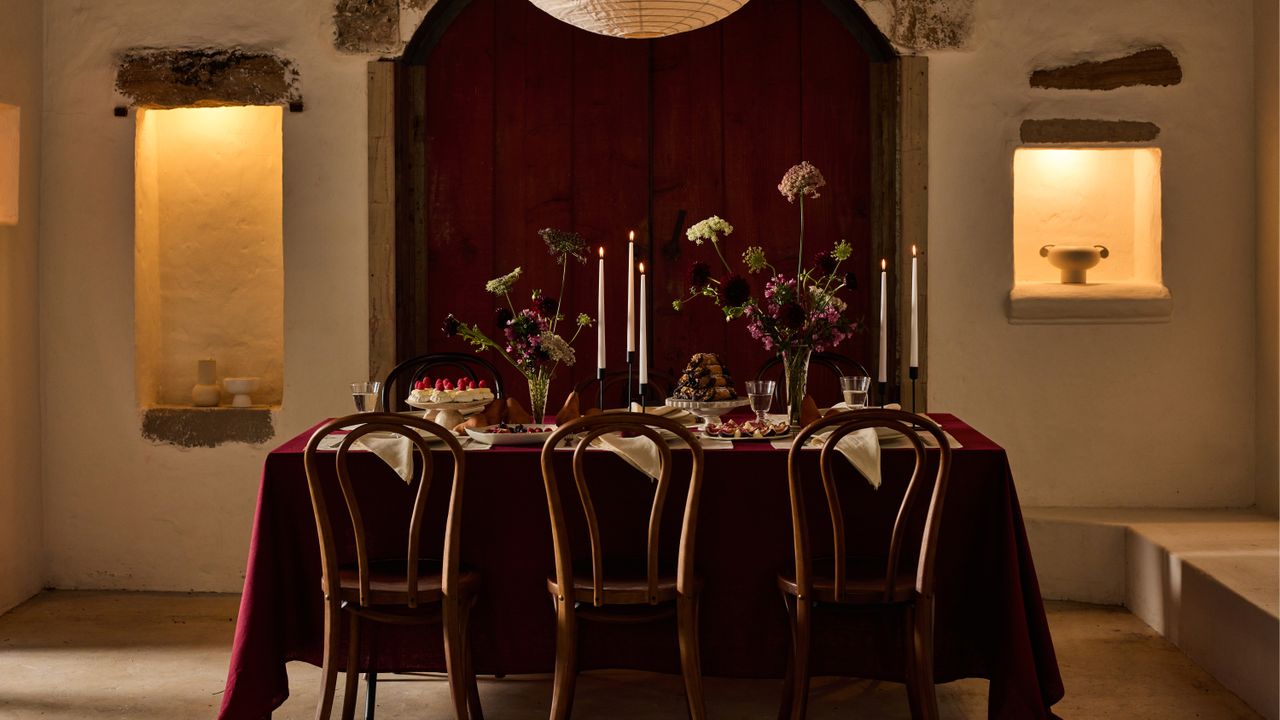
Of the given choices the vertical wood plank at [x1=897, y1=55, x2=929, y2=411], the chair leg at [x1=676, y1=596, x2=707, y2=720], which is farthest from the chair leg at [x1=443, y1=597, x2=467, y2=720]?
the vertical wood plank at [x1=897, y1=55, x2=929, y2=411]

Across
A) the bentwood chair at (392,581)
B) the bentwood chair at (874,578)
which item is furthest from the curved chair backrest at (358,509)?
the bentwood chair at (874,578)

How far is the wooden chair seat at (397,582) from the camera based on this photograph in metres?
2.38

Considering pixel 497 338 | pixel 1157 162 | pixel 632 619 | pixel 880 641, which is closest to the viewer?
pixel 632 619

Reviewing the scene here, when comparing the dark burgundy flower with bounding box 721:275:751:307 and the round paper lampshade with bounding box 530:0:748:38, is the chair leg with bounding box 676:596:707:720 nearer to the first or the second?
the dark burgundy flower with bounding box 721:275:751:307

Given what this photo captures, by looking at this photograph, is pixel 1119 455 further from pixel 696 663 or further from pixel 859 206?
pixel 696 663

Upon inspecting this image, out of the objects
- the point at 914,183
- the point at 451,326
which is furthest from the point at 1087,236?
the point at 451,326

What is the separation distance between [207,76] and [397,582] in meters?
2.36

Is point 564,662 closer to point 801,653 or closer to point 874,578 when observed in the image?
point 801,653

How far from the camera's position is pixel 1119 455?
389 cm

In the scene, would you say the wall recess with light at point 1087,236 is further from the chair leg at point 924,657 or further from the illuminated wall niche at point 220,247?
the illuminated wall niche at point 220,247

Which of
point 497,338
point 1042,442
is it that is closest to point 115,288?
point 497,338

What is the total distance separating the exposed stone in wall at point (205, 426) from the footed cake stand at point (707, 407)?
5.71 feet

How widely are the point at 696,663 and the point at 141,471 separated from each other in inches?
98.9

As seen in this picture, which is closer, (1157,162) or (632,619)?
(632,619)
